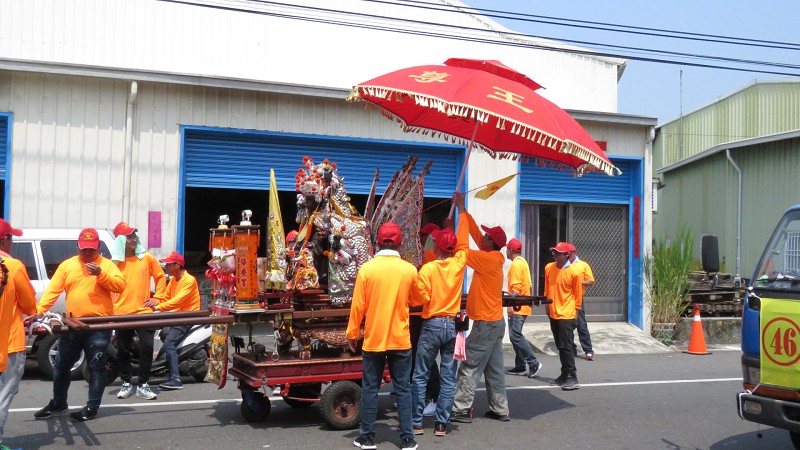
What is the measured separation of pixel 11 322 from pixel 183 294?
3.38 meters

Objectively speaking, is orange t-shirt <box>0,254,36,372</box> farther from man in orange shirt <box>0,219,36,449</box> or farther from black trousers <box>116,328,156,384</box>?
black trousers <box>116,328,156,384</box>

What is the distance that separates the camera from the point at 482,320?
26.2ft

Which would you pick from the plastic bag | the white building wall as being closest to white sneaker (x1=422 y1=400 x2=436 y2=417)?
the plastic bag

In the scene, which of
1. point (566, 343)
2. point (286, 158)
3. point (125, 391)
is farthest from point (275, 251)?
point (286, 158)

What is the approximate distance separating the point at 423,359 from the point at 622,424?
7.91 feet

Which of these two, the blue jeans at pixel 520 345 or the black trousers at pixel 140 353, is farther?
the blue jeans at pixel 520 345

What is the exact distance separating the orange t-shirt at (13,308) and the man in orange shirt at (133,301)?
83.2 inches

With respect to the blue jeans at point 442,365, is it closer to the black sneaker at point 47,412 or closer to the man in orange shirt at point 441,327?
the man in orange shirt at point 441,327

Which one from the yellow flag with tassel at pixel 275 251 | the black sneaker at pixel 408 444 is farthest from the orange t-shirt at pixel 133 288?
the black sneaker at pixel 408 444

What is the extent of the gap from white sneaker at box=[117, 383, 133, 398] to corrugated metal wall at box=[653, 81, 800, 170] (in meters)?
21.0

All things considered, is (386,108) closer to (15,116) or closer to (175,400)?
(175,400)

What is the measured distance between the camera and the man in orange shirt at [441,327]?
7.38 metres

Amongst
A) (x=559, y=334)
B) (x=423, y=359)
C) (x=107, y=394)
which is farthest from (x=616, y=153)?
(x=107, y=394)

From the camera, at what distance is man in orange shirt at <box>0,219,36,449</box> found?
20.0ft
